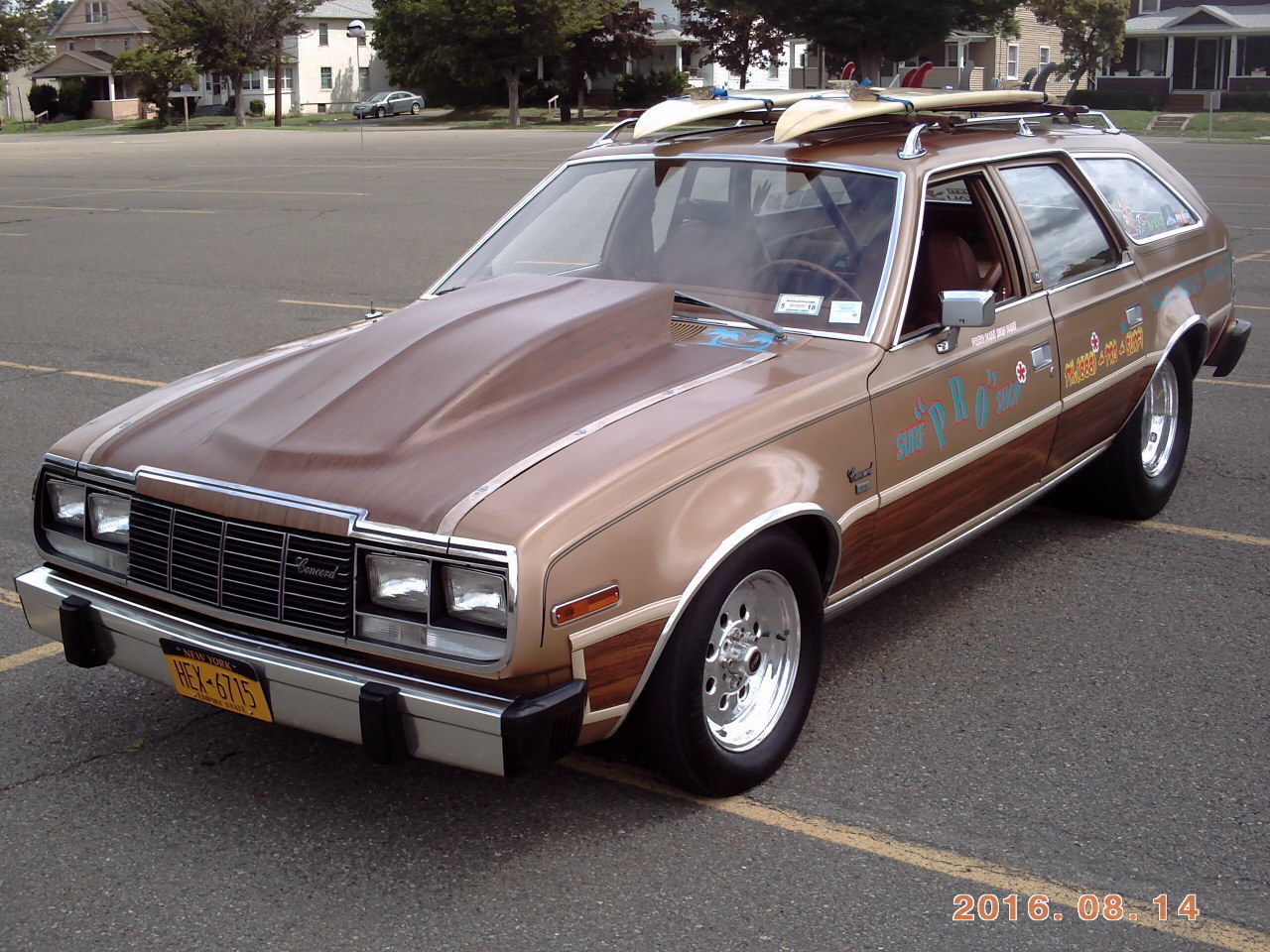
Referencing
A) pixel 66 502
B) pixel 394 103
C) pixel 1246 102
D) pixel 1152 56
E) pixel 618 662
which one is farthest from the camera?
pixel 394 103

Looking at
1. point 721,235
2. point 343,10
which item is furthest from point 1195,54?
point 721,235

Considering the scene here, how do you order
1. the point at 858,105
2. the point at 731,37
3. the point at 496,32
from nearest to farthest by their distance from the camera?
the point at 858,105 → the point at 496,32 → the point at 731,37

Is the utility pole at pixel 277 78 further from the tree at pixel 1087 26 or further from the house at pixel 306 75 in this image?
the tree at pixel 1087 26

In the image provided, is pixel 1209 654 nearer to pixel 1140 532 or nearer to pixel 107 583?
pixel 1140 532

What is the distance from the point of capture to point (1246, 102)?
156 feet

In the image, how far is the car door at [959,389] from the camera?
13.2ft

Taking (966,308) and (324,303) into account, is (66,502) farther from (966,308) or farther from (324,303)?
(324,303)

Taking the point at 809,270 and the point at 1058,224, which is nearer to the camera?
the point at 809,270

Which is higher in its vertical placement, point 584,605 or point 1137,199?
point 1137,199

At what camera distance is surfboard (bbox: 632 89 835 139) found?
5004 mm

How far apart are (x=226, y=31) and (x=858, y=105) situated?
5979cm

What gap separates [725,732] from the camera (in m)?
3.56

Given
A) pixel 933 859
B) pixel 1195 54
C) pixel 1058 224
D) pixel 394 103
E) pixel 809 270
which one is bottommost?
pixel 933 859

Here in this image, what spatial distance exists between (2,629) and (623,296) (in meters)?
2.52
